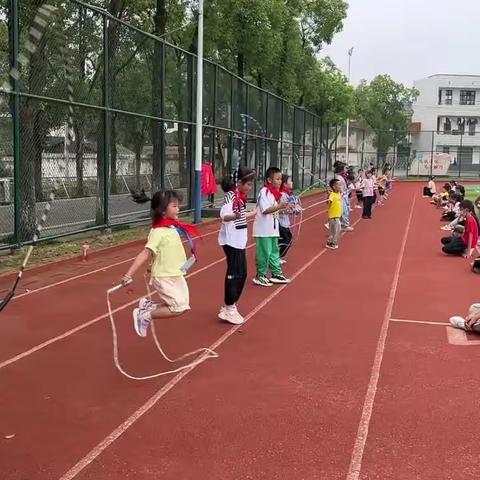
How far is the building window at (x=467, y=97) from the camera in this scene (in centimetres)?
7400

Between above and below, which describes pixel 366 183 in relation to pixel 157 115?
below

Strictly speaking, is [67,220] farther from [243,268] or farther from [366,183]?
[366,183]

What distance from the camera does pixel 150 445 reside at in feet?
13.1

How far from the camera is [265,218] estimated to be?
8727 millimetres

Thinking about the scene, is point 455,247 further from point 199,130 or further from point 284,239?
point 199,130

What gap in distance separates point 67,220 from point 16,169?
2.89 meters

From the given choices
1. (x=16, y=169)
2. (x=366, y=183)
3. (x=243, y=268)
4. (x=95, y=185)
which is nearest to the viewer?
(x=243, y=268)

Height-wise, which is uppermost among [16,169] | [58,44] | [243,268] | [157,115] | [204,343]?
[58,44]

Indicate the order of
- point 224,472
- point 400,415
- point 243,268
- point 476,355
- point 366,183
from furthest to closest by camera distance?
point 366,183, point 243,268, point 476,355, point 400,415, point 224,472

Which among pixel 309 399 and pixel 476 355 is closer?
pixel 309 399

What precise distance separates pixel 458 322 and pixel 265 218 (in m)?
3.03

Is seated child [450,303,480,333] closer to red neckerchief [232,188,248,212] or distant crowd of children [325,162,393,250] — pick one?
red neckerchief [232,188,248,212]

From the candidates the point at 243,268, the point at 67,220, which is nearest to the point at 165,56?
the point at 67,220

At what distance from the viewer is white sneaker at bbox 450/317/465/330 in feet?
22.5
